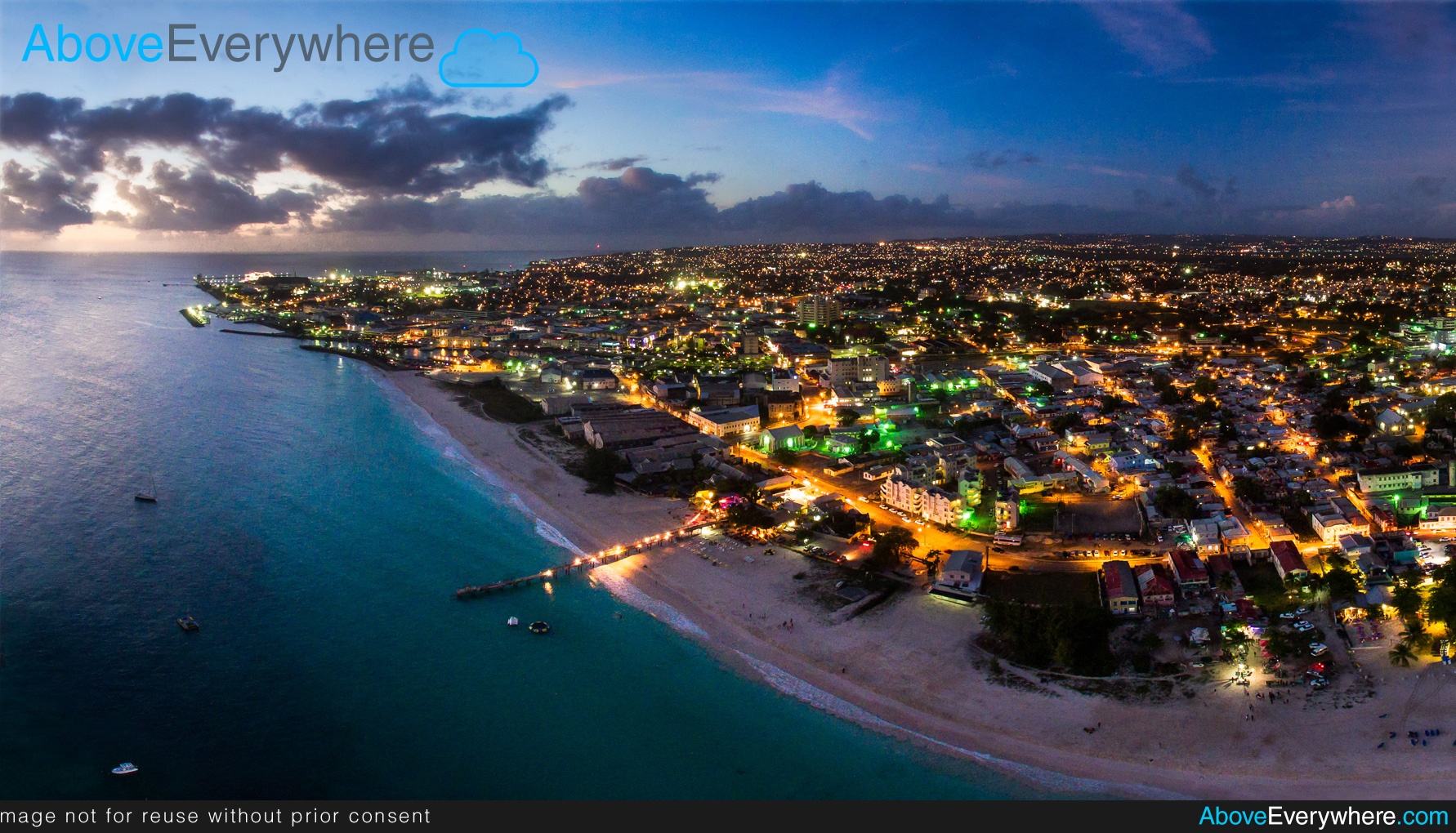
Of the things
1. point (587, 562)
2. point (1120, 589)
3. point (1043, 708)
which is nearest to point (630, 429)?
point (587, 562)

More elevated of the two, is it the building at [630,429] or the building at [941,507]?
the building at [630,429]

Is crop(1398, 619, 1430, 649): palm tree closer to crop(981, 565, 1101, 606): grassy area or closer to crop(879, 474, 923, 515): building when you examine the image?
crop(981, 565, 1101, 606): grassy area

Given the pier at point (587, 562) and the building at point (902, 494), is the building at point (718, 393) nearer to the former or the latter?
the building at point (902, 494)

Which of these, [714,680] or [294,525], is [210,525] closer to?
[294,525]

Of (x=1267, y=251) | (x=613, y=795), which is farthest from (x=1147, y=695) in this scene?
(x=1267, y=251)

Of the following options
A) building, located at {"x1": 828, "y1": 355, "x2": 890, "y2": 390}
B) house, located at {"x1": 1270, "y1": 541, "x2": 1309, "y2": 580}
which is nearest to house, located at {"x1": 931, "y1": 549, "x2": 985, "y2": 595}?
house, located at {"x1": 1270, "y1": 541, "x2": 1309, "y2": 580}

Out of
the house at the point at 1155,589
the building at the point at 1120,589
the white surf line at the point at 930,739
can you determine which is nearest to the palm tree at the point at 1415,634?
the house at the point at 1155,589

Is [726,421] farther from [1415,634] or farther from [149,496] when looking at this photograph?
[1415,634]
